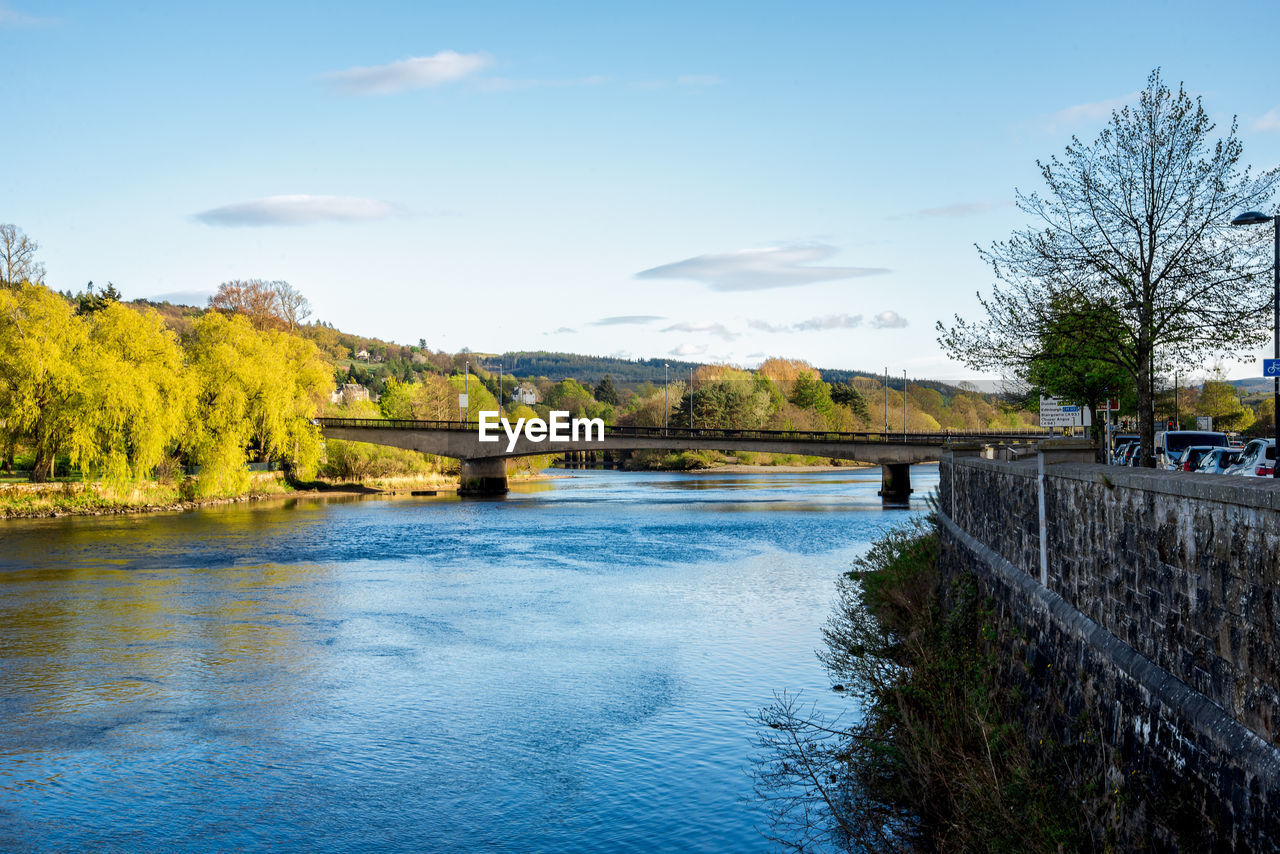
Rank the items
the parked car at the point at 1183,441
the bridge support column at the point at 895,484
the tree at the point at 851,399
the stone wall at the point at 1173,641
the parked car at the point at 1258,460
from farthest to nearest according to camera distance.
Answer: the tree at the point at 851,399, the bridge support column at the point at 895,484, the parked car at the point at 1183,441, the parked car at the point at 1258,460, the stone wall at the point at 1173,641

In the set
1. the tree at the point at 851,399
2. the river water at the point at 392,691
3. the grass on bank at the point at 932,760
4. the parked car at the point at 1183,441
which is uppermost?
the tree at the point at 851,399

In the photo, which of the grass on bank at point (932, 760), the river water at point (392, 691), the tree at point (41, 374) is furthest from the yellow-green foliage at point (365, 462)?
the grass on bank at point (932, 760)

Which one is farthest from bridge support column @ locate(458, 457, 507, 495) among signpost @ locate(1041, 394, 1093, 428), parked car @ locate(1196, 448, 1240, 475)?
parked car @ locate(1196, 448, 1240, 475)

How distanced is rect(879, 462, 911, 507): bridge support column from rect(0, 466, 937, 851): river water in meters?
29.8

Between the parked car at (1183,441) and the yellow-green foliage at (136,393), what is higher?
the yellow-green foliage at (136,393)

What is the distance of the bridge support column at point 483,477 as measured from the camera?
255 feet

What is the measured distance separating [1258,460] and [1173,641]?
19.6 m

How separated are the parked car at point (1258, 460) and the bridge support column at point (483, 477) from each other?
57705 mm

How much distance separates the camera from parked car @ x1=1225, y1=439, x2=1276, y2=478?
22.4m

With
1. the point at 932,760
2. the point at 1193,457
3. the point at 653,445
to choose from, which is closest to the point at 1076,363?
the point at 1193,457

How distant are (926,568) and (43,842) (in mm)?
16998

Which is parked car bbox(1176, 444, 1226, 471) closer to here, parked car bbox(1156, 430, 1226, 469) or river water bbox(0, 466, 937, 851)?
parked car bbox(1156, 430, 1226, 469)

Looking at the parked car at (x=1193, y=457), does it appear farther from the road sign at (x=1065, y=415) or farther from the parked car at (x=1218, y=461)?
the road sign at (x=1065, y=415)

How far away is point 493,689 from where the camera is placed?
58.7 ft
